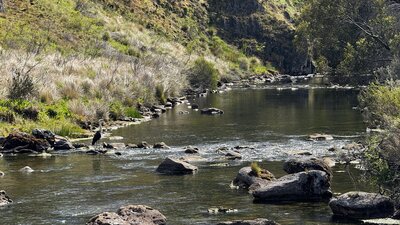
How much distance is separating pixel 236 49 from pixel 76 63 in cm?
7771

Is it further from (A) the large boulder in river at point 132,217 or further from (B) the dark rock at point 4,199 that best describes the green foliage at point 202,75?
(A) the large boulder in river at point 132,217

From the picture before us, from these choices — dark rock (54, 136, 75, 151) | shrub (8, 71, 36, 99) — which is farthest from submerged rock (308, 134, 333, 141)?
shrub (8, 71, 36, 99)

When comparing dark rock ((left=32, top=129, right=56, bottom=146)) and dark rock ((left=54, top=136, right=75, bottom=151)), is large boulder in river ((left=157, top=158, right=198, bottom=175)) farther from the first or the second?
dark rock ((left=32, top=129, right=56, bottom=146))

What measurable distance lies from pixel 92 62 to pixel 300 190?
41.3 meters

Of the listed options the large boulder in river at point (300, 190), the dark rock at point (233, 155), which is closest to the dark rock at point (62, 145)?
the dark rock at point (233, 155)

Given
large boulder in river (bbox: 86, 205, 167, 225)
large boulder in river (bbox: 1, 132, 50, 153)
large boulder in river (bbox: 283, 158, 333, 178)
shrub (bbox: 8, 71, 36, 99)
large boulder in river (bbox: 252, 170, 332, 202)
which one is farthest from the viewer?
shrub (bbox: 8, 71, 36, 99)

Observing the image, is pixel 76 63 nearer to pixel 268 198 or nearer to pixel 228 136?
pixel 228 136

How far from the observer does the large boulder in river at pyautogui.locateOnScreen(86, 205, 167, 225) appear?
781 inches

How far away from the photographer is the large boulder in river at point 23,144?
118 feet

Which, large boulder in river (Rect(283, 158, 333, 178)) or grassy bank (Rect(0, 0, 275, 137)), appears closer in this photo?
large boulder in river (Rect(283, 158, 333, 178))

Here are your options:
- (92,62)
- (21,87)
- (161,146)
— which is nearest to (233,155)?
(161,146)

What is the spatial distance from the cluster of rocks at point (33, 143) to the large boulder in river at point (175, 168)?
857 cm

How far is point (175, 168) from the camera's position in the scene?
98.0 ft

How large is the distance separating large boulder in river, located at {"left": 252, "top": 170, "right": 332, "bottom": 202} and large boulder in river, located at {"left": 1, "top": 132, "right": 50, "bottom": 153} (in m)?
15.1
